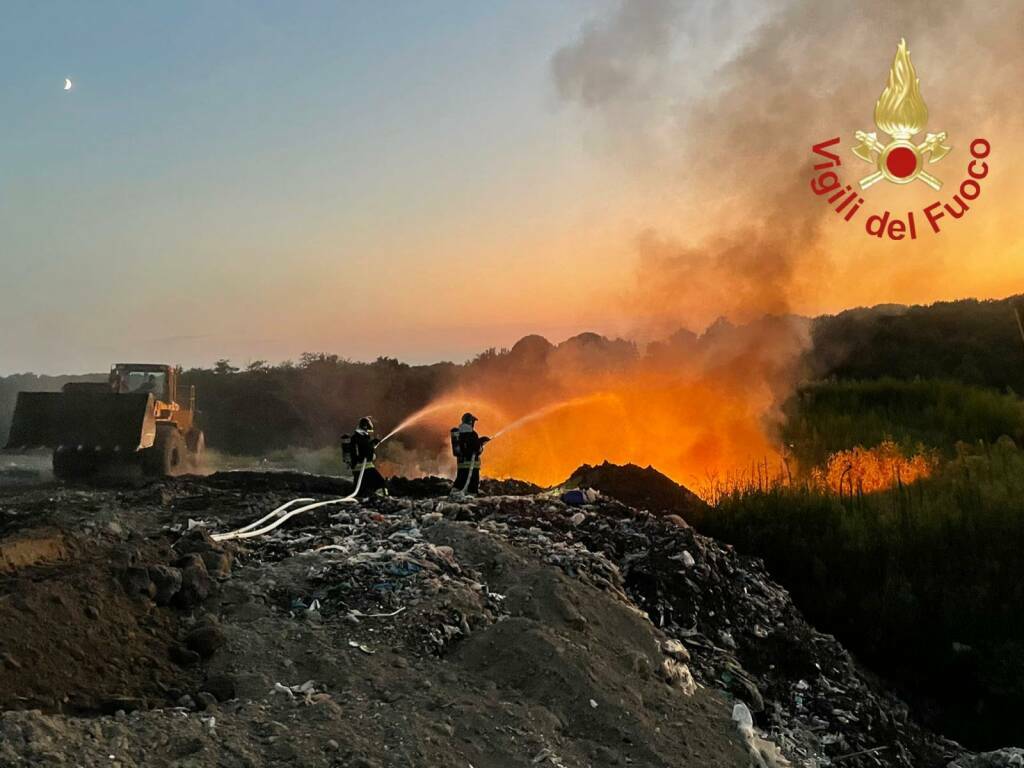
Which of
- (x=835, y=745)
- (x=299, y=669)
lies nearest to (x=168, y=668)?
(x=299, y=669)

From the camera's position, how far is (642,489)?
14398mm

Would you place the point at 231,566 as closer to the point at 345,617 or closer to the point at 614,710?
the point at 345,617

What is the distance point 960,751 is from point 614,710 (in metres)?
5.11

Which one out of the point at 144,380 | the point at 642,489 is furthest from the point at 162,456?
the point at 642,489

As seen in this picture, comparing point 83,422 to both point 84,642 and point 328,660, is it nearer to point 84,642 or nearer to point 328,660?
point 84,642

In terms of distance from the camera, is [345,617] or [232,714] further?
[345,617]

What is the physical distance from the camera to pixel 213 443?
40.5 m

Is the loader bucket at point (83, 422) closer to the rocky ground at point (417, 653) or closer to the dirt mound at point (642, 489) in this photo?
the rocky ground at point (417, 653)

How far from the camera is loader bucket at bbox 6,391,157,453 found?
57.2 feet

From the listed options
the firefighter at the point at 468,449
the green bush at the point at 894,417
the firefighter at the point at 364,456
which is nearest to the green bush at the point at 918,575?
the firefighter at the point at 468,449

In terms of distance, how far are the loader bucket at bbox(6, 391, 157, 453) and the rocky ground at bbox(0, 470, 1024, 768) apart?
7.27m

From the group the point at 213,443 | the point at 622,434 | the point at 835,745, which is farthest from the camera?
the point at 213,443

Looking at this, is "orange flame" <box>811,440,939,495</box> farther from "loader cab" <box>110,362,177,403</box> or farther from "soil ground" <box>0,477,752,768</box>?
"loader cab" <box>110,362,177,403</box>

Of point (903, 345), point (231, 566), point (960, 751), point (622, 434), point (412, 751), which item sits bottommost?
point (960, 751)
